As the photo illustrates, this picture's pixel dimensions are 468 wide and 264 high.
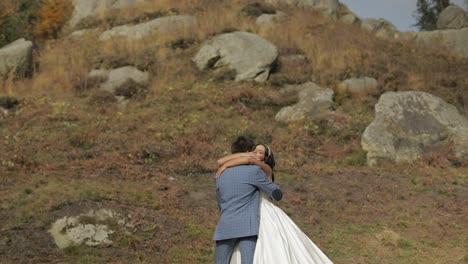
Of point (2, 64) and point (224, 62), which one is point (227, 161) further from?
point (2, 64)

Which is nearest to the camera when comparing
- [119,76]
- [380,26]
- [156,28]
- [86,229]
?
[86,229]

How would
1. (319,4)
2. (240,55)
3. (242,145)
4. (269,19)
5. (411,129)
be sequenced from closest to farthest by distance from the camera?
(242,145) < (411,129) < (240,55) < (269,19) < (319,4)

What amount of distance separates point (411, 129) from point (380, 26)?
17.0 metres

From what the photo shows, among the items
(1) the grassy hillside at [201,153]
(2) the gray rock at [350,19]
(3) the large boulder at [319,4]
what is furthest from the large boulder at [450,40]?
(3) the large boulder at [319,4]

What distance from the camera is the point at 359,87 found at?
1980 cm

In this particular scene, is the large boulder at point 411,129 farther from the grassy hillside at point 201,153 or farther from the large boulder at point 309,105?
the large boulder at point 309,105

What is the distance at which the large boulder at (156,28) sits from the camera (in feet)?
80.3

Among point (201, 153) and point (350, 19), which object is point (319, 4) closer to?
point (350, 19)

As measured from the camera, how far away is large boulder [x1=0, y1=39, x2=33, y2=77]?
Result: 21438mm

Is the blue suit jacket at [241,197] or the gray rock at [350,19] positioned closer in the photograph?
the blue suit jacket at [241,197]

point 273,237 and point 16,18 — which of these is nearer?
point 273,237

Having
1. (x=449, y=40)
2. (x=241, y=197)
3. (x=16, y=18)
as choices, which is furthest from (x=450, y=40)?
(x=241, y=197)

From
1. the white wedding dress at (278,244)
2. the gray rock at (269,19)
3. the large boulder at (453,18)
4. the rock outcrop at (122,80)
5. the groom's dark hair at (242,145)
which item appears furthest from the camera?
the large boulder at (453,18)

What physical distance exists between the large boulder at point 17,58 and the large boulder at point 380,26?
16233mm
